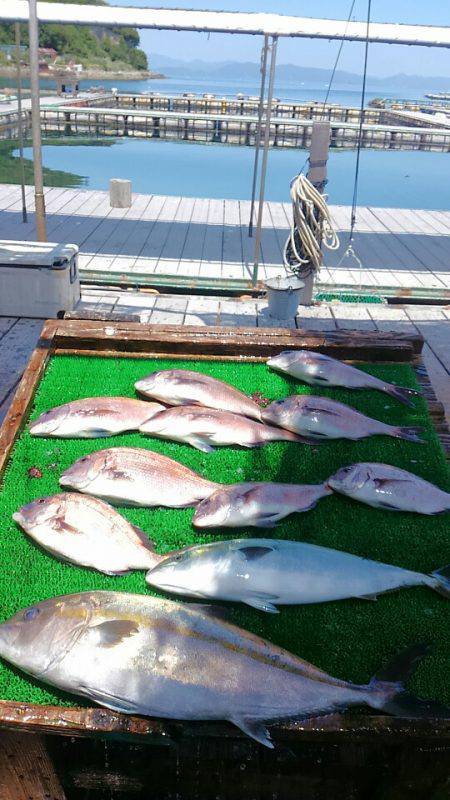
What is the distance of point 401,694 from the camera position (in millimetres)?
2025

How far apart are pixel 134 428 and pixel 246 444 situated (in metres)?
0.59

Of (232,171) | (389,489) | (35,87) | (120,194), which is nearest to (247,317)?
(35,87)

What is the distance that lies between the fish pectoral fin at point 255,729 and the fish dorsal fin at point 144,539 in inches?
31.2

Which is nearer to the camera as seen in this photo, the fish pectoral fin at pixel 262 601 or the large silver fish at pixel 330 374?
the fish pectoral fin at pixel 262 601

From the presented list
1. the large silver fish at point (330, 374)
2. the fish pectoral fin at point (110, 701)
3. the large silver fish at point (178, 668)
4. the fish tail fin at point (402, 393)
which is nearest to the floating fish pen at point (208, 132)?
the large silver fish at point (330, 374)

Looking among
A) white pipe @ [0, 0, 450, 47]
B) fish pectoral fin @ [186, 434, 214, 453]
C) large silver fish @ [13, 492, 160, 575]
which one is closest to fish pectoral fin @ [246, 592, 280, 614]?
large silver fish @ [13, 492, 160, 575]

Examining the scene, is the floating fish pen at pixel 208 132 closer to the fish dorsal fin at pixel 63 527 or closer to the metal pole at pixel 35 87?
the metal pole at pixel 35 87

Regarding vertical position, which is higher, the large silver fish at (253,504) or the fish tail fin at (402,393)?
the fish tail fin at (402,393)

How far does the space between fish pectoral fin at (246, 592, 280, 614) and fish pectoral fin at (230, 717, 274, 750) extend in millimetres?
439

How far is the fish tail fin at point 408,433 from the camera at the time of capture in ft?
11.2

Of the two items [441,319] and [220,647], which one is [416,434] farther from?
[441,319]

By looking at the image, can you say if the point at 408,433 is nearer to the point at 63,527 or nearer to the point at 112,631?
the point at 63,527

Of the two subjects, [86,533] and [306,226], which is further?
[306,226]

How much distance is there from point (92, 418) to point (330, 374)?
1.46 meters
